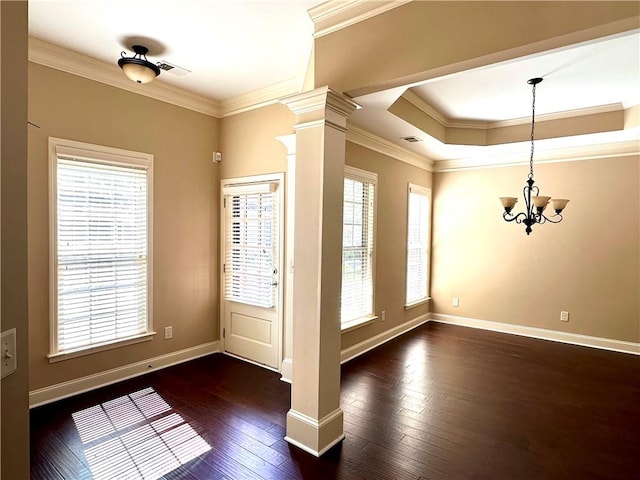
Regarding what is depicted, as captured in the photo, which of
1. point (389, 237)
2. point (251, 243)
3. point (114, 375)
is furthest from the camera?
point (389, 237)

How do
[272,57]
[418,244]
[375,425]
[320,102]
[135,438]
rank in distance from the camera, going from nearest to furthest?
[320,102]
[135,438]
[375,425]
[272,57]
[418,244]

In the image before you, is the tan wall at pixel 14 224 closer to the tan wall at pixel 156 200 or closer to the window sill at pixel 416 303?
the tan wall at pixel 156 200

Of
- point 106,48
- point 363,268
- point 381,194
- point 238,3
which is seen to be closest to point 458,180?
point 381,194

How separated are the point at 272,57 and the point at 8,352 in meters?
2.91

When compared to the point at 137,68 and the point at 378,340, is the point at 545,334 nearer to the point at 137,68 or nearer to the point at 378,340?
the point at 378,340

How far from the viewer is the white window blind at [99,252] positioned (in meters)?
3.03

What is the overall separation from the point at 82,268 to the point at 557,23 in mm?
3764

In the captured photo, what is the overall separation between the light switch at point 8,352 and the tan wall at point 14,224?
2cm

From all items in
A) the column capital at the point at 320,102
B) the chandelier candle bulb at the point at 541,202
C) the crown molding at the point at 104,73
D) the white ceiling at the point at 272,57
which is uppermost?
the white ceiling at the point at 272,57

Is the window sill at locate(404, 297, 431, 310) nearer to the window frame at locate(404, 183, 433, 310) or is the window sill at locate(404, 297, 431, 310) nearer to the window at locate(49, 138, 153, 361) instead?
the window frame at locate(404, 183, 433, 310)

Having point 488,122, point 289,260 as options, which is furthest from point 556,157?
point 289,260

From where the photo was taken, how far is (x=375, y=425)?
2.81m

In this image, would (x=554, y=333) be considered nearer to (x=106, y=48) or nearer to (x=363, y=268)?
(x=363, y=268)

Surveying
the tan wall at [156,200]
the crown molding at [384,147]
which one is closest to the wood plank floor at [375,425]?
the tan wall at [156,200]
